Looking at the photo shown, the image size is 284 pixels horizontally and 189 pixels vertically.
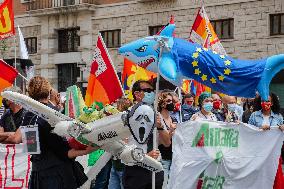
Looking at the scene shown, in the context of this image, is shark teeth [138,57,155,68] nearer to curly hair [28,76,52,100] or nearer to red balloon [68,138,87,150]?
curly hair [28,76,52,100]

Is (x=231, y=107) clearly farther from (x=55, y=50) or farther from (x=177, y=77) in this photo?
(x=55, y=50)

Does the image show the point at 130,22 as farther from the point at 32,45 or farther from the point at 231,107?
the point at 231,107

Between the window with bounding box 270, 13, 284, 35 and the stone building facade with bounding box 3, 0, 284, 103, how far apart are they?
8 centimetres

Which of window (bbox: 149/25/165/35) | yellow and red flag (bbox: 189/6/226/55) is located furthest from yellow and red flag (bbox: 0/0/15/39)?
window (bbox: 149/25/165/35)

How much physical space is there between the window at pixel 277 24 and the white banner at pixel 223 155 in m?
16.8

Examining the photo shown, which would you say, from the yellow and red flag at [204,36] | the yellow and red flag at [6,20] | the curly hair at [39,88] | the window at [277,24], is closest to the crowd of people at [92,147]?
the curly hair at [39,88]

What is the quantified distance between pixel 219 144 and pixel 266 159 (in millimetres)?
588

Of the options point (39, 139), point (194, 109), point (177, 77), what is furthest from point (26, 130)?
point (194, 109)

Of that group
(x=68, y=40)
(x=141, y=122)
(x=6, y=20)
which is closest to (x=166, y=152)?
(x=141, y=122)

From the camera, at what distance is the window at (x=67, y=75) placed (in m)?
30.7

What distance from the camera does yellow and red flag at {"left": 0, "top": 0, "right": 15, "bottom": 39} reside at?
14854 mm

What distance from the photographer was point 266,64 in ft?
24.5

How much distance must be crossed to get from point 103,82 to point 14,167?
205 cm

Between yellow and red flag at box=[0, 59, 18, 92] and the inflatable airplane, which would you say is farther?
yellow and red flag at box=[0, 59, 18, 92]
